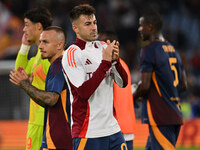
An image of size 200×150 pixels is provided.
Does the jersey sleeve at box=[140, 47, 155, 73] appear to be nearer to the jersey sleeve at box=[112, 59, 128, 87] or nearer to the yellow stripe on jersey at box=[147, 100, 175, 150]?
the yellow stripe on jersey at box=[147, 100, 175, 150]

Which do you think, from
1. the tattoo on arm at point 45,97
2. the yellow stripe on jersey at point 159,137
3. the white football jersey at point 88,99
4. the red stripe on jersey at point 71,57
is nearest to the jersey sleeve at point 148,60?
the yellow stripe on jersey at point 159,137

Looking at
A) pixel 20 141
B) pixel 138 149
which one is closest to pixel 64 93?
pixel 138 149

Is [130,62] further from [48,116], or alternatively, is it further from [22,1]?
[48,116]

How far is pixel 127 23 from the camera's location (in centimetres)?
1755

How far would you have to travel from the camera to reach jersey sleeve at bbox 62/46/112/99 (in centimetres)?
420

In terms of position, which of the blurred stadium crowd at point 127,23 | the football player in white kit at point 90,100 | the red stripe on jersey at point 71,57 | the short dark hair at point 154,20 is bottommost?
the football player in white kit at point 90,100

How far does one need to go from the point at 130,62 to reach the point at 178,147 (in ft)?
18.5

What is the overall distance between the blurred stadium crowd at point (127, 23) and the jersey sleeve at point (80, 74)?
10649mm

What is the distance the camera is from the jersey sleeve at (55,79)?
15.9 ft

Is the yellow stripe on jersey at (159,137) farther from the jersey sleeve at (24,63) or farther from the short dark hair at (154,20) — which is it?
the jersey sleeve at (24,63)

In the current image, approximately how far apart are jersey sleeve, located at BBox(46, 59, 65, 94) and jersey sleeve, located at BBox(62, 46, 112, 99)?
1.40ft

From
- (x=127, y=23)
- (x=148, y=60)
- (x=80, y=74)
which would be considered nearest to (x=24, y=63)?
(x=148, y=60)

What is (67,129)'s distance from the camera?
4973mm

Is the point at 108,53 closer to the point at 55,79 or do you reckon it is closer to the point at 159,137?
the point at 55,79
